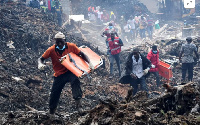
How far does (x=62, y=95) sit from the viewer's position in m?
8.48

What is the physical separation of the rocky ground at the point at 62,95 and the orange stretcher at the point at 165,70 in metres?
0.46

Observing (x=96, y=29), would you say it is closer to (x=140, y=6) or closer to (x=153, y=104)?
(x=140, y=6)

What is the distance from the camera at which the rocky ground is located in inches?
182

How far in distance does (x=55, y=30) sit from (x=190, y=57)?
293 inches

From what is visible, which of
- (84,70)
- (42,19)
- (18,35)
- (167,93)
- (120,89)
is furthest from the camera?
(42,19)

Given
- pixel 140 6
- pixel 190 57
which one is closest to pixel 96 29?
pixel 140 6

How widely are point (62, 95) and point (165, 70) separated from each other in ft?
13.9

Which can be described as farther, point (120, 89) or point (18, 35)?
point (18, 35)

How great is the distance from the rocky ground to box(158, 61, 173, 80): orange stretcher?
461mm

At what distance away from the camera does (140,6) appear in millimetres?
34938

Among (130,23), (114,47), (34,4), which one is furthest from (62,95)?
(130,23)

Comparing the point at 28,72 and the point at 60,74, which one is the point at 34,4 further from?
the point at 60,74

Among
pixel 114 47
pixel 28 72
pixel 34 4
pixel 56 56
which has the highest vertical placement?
pixel 34 4

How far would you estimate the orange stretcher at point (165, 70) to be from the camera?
10.2 meters
